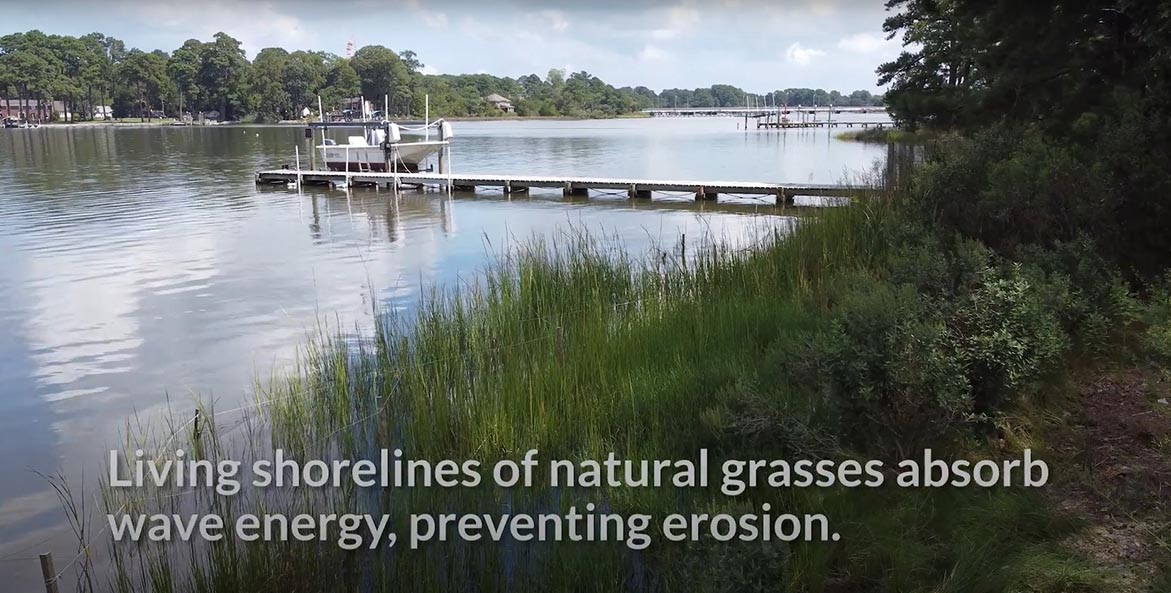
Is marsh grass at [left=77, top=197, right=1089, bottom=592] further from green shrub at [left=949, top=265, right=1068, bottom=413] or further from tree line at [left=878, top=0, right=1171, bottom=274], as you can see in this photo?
tree line at [left=878, top=0, right=1171, bottom=274]

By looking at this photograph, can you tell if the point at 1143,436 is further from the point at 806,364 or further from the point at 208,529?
the point at 208,529

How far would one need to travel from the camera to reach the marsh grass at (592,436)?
321 centimetres

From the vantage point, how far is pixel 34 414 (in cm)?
652

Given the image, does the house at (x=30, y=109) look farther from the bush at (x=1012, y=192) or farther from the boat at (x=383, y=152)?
the bush at (x=1012, y=192)

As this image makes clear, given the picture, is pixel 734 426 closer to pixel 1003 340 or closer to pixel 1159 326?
pixel 1003 340

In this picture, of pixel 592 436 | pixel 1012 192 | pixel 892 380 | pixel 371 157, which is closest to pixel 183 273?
pixel 592 436

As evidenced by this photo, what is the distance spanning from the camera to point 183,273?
1238cm

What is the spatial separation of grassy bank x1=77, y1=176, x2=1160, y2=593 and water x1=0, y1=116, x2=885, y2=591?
1.42 m

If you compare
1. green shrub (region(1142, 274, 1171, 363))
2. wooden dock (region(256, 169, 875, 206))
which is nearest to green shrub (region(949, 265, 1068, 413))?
green shrub (region(1142, 274, 1171, 363))

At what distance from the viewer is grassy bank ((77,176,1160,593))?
10.5 feet

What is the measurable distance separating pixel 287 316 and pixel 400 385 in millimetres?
4859

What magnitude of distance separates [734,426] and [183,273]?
10.5m

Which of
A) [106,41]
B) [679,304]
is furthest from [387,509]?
[106,41]

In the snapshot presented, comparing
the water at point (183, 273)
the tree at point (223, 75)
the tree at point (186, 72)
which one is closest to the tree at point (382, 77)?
the tree at point (223, 75)
